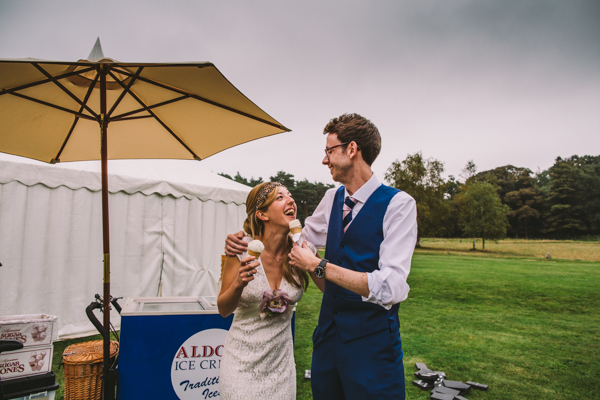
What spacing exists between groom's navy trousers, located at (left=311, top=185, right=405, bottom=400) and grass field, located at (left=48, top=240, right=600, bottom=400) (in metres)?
2.50

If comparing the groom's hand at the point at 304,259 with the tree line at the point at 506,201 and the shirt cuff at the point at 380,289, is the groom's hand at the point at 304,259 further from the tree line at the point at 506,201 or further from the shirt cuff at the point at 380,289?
the tree line at the point at 506,201

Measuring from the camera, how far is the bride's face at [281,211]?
2.00 meters

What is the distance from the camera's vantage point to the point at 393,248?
1.53m

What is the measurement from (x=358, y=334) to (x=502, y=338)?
660cm

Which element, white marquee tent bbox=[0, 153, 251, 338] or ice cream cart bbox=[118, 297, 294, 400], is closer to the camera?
ice cream cart bbox=[118, 297, 294, 400]

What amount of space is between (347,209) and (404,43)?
12122 millimetres

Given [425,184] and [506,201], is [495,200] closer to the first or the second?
[425,184]

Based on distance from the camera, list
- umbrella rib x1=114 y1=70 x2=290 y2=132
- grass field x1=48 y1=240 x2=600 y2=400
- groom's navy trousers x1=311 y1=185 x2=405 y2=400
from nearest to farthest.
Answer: groom's navy trousers x1=311 y1=185 x2=405 y2=400
umbrella rib x1=114 y1=70 x2=290 y2=132
grass field x1=48 y1=240 x2=600 y2=400

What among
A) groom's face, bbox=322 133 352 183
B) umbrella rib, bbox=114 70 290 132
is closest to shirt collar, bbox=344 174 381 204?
groom's face, bbox=322 133 352 183

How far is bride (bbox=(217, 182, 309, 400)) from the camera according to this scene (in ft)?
5.92

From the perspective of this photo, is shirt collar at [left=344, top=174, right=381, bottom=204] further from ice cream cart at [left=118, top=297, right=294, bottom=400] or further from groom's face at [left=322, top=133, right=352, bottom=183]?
ice cream cart at [left=118, top=297, right=294, bottom=400]

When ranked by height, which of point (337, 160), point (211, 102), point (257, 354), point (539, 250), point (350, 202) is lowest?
point (539, 250)

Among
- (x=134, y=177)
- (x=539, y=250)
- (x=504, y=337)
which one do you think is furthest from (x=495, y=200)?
(x=134, y=177)

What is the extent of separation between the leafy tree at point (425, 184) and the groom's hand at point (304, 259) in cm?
4085
